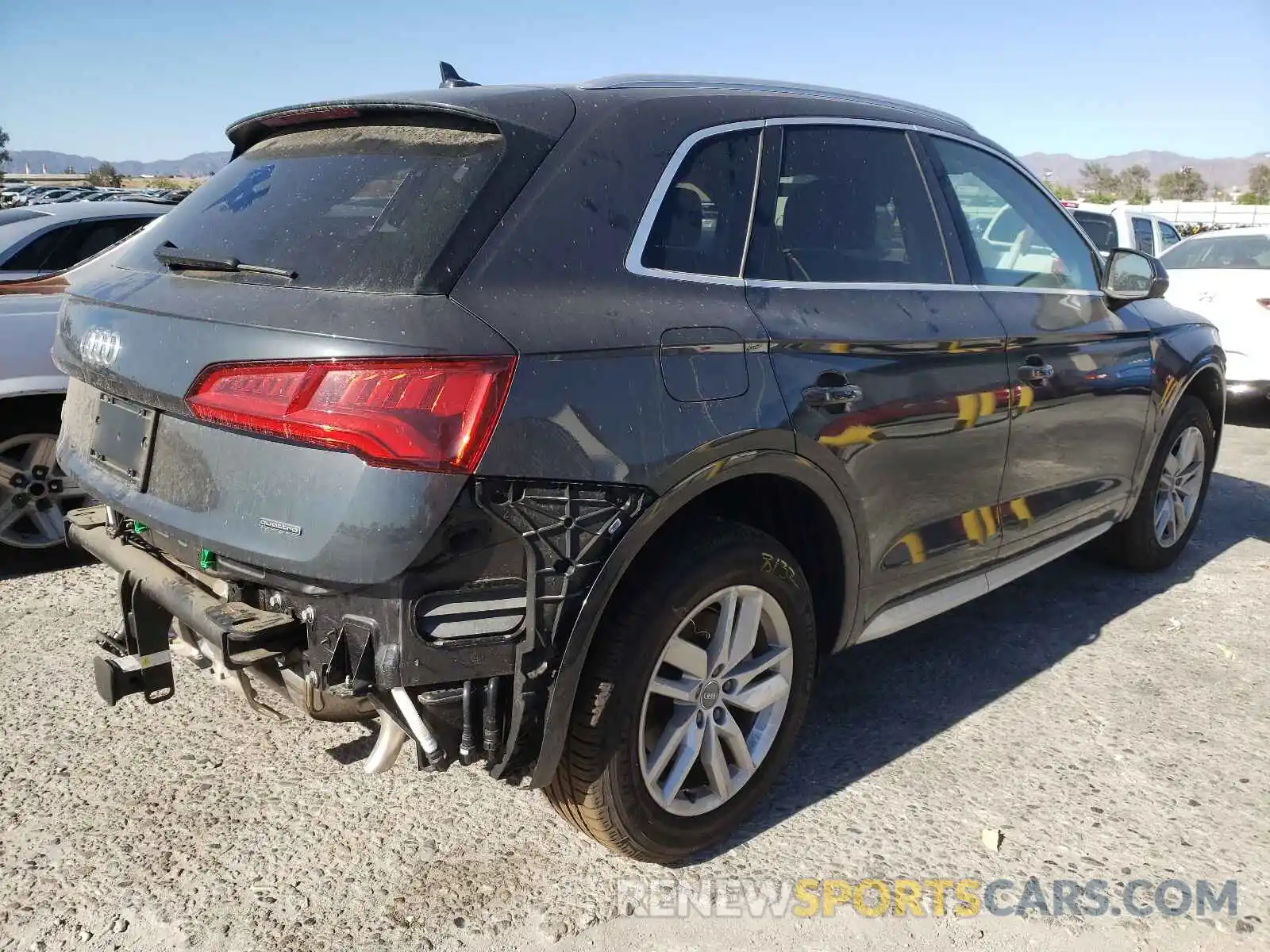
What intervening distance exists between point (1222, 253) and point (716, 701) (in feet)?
30.8

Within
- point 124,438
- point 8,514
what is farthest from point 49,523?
point 124,438

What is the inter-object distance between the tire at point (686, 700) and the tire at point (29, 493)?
10.3 feet

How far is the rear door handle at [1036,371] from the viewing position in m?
3.50

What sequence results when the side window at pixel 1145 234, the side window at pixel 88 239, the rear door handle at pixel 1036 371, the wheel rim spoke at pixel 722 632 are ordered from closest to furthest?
the wheel rim spoke at pixel 722 632
the rear door handle at pixel 1036 371
the side window at pixel 88 239
the side window at pixel 1145 234

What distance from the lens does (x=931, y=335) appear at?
3.10 m

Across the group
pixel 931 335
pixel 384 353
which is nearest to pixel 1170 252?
pixel 931 335

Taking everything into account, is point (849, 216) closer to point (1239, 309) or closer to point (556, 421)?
point (556, 421)

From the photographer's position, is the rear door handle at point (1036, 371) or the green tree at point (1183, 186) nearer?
the rear door handle at point (1036, 371)

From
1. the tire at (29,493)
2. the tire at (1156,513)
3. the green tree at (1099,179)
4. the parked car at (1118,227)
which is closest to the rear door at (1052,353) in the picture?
the tire at (1156,513)

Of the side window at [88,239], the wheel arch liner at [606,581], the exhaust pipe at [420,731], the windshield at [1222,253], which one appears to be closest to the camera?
the exhaust pipe at [420,731]

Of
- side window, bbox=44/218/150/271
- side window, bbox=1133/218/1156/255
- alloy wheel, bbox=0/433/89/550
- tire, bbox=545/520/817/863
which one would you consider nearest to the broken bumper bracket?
tire, bbox=545/520/817/863

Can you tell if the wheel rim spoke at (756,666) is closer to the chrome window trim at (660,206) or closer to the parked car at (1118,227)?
the chrome window trim at (660,206)

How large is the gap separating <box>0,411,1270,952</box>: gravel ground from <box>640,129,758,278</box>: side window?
5.18ft

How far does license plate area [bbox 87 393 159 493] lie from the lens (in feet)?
7.94
